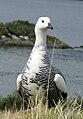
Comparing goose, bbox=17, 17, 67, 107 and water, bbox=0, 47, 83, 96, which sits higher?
goose, bbox=17, 17, 67, 107

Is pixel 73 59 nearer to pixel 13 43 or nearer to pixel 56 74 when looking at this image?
pixel 13 43

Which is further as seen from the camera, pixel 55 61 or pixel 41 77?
pixel 55 61

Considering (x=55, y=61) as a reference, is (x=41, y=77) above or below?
above

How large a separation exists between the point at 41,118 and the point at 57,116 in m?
0.18

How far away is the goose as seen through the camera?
7.90 m

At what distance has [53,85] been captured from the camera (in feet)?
27.0

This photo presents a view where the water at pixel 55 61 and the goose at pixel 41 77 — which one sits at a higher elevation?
the goose at pixel 41 77

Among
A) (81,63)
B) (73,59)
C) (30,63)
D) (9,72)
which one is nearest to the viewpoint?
(30,63)

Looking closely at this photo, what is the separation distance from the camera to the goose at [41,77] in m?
7.90

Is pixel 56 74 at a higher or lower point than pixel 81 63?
higher

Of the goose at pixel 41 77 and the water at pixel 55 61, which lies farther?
the water at pixel 55 61

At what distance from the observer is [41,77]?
26.0 ft

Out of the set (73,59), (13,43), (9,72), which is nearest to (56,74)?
(9,72)

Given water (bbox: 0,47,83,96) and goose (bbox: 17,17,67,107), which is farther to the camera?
water (bbox: 0,47,83,96)
